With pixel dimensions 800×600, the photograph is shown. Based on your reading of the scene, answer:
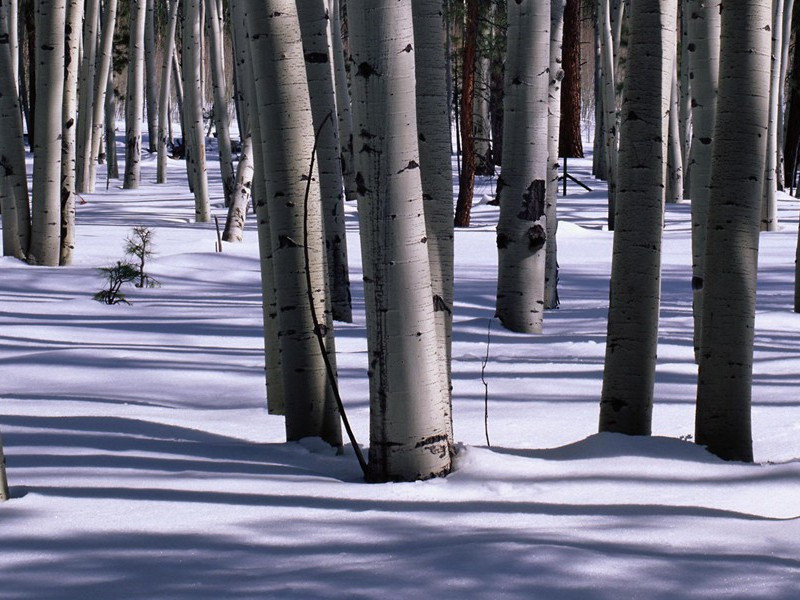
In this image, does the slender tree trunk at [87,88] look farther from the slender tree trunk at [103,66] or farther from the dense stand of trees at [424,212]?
the dense stand of trees at [424,212]

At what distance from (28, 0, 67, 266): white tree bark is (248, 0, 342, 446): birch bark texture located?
6663mm

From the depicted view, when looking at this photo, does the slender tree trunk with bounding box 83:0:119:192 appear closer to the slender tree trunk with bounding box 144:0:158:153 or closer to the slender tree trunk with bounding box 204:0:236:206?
the slender tree trunk with bounding box 204:0:236:206

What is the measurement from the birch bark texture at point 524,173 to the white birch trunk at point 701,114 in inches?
48.2

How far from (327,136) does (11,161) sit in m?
5.04

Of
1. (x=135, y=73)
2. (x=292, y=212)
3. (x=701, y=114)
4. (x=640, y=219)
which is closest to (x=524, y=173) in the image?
(x=701, y=114)

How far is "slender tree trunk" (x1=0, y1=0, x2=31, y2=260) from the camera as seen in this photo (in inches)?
384

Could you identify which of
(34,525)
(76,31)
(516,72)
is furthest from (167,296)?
(34,525)

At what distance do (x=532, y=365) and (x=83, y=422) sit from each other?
283 centimetres

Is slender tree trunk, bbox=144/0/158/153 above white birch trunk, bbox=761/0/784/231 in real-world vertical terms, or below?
above

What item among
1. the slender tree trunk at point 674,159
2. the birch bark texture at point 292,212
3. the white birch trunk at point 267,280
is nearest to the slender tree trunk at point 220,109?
the slender tree trunk at point 674,159

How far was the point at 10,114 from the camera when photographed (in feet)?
32.5

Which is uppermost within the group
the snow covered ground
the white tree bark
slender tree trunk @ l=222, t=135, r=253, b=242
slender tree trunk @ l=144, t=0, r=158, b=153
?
slender tree trunk @ l=144, t=0, r=158, b=153

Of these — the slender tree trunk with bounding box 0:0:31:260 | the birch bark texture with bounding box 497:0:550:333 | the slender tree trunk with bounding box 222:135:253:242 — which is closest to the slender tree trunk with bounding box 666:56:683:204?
the slender tree trunk with bounding box 222:135:253:242

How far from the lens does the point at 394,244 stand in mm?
3184
